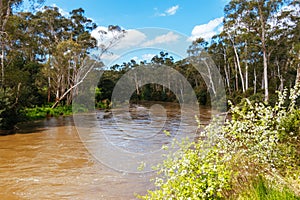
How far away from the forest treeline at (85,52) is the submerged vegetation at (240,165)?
727 cm

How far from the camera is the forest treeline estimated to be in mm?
12797

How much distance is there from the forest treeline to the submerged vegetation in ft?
23.8

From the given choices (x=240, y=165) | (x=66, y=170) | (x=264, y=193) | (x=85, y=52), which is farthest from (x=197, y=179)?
(x=85, y=52)

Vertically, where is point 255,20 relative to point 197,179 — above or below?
above

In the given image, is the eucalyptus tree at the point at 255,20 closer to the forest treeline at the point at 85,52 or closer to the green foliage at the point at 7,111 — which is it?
the forest treeline at the point at 85,52

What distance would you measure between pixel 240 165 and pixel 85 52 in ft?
68.7

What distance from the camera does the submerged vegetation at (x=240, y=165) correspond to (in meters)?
2.12

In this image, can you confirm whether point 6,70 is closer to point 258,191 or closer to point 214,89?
point 258,191

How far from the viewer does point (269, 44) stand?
19562 mm

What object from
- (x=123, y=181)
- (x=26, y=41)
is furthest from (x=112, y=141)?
(x=26, y=41)

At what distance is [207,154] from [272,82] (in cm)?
2332

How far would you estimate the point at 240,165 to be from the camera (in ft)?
8.57

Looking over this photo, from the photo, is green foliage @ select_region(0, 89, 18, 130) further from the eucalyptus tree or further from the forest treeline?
the eucalyptus tree

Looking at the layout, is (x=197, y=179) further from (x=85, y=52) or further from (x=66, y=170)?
(x=85, y=52)
